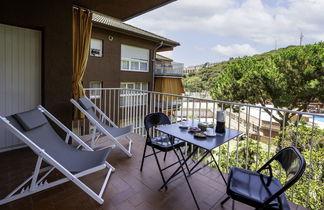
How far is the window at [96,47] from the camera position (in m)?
9.88

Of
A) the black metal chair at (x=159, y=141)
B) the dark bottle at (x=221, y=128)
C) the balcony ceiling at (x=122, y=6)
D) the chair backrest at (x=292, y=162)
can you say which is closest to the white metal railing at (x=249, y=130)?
the dark bottle at (x=221, y=128)

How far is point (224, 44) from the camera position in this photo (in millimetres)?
34875

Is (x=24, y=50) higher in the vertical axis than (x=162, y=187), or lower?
higher

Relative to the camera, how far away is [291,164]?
59.7 inches

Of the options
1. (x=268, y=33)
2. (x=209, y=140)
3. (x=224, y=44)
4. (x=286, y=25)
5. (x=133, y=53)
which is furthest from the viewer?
(x=224, y=44)

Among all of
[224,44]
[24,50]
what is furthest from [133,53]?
[224,44]

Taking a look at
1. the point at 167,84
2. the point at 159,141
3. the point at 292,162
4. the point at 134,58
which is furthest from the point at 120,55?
the point at 292,162

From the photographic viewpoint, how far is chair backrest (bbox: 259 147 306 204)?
4.12ft

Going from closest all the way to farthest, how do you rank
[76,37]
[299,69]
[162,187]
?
[162,187]
[76,37]
[299,69]

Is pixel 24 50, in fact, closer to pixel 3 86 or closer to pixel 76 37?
pixel 3 86

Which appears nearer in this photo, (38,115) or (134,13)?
(38,115)

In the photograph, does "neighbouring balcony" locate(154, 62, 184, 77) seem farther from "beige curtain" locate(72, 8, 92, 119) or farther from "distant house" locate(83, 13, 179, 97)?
"beige curtain" locate(72, 8, 92, 119)

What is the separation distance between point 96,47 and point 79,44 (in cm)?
710

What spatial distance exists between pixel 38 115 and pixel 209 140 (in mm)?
2129
